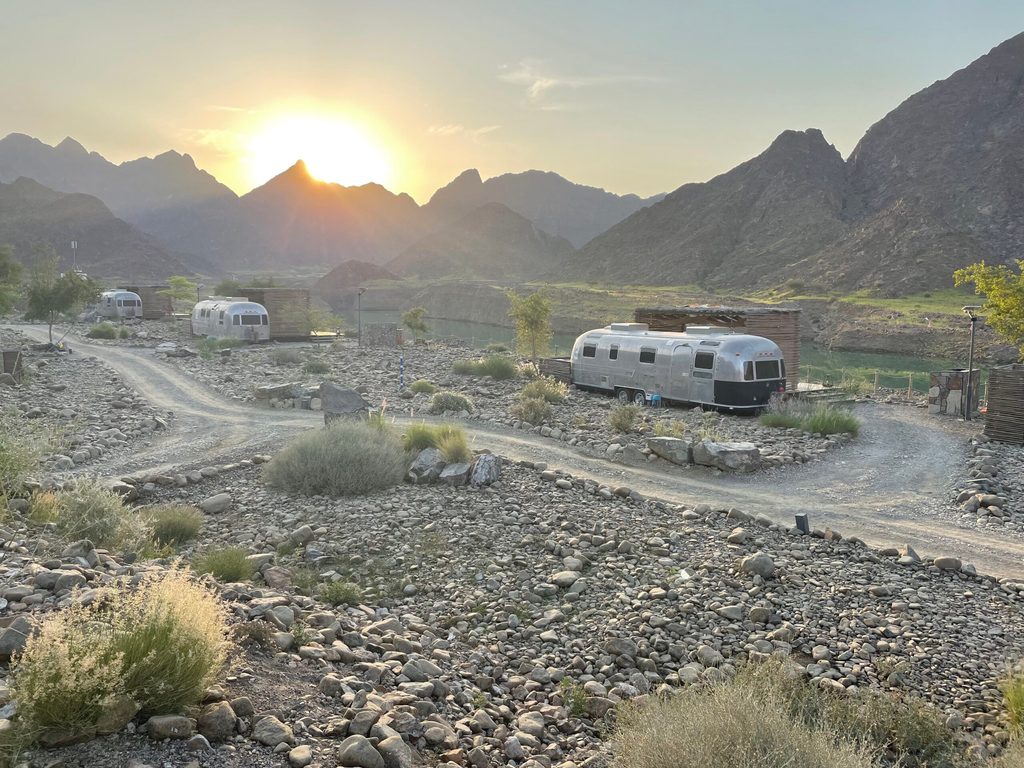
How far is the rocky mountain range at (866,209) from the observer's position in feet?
270

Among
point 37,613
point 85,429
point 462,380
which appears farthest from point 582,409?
point 37,613

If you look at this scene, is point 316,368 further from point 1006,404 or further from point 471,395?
point 1006,404

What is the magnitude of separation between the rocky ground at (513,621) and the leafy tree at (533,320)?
59.8 feet

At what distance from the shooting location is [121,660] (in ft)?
12.5

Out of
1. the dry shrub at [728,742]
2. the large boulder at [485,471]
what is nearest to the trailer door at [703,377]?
the large boulder at [485,471]

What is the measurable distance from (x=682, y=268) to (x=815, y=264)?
85.2ft

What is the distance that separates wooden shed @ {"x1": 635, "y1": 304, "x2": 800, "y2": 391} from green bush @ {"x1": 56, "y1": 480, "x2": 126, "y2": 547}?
17.9 m

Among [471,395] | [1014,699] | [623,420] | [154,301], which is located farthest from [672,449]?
[154,301]

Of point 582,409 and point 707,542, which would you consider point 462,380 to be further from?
point 707,542

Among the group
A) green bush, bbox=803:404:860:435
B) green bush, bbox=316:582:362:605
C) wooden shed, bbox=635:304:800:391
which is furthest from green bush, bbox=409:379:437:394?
green bush, bbox=316:582:362:605

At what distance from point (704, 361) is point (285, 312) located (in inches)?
1033

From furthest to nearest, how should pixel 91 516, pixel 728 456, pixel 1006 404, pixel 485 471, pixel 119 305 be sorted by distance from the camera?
1. pixel 119 305
2. pixel 1006 404
3. pixel 728 456
4. pixel 485 471
5. pixel 91 516

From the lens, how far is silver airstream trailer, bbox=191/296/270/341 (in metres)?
35.2

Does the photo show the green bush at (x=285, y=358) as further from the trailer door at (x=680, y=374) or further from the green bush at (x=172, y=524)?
the green bush at (x=172, y=524)
